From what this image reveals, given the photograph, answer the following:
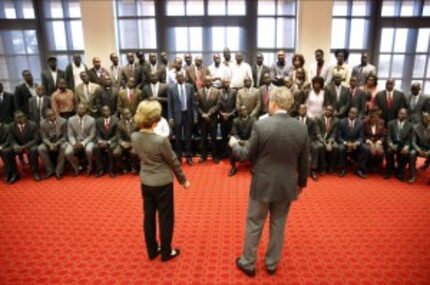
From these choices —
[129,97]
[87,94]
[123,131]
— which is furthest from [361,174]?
[87,94]

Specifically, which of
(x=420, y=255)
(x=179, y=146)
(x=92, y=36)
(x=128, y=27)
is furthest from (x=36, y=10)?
(x=420, y=255)

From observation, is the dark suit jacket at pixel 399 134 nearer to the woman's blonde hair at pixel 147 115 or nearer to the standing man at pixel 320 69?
the standing man at pixel 320 69

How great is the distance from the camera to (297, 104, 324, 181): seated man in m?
6.02

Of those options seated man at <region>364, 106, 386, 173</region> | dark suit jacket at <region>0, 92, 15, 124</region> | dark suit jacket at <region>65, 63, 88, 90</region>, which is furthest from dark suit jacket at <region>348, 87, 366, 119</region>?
dark suit jacket at <region>0, 92, 15, 124</region>

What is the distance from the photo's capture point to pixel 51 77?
689 cm

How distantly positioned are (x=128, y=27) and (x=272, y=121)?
300 inches

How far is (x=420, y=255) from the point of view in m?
3.37

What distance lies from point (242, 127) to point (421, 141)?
132 inches

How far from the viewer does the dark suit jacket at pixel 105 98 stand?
658cm

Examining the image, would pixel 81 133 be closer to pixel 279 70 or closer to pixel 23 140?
pixel 23 140

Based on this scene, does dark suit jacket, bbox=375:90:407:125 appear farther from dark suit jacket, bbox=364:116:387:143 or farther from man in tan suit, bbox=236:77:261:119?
man in tan suit, bbox=236:77:261:119

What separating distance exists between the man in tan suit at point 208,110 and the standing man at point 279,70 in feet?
4.26

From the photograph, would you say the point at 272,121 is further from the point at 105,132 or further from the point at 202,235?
the point at 105,132

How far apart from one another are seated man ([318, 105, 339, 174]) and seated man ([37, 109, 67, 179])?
4.97m
